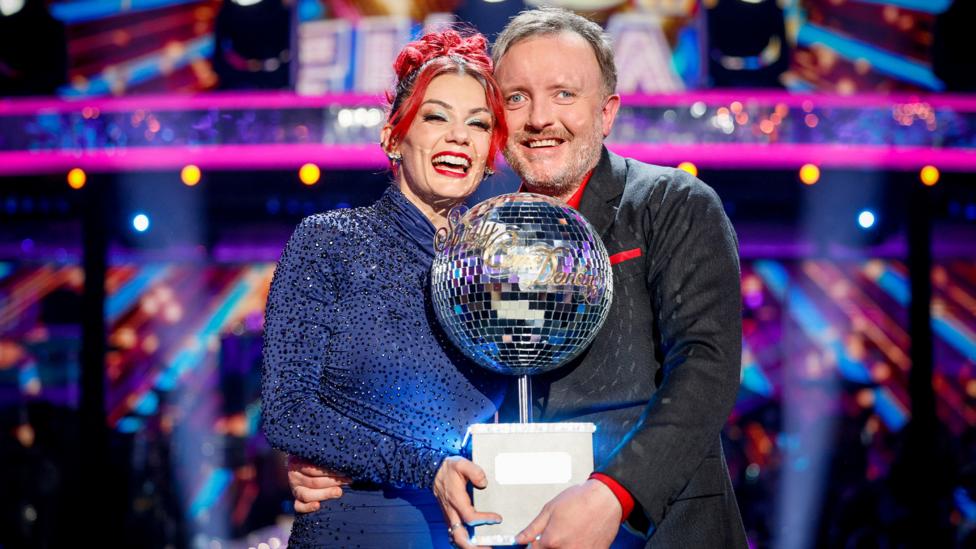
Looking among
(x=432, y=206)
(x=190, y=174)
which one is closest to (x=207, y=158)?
(x=190, y=174)

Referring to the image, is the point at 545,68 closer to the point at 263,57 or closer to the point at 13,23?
the point at 263,57

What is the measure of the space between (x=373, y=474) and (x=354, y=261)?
1.26 feet

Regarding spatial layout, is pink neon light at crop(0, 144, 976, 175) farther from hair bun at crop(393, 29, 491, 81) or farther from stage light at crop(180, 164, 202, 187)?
hair bun at crop(393, 29, 491, 81)

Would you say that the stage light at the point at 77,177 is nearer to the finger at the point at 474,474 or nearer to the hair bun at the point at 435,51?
the hair bun at the point at 435,51

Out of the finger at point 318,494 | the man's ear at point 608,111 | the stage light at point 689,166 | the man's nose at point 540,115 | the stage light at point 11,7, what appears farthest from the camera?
the stage light at point 689,166

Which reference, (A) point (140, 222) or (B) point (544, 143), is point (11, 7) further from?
(B) point (544, 143)

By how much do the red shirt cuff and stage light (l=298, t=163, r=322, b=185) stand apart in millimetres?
4424

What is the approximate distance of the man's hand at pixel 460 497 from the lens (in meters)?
1.37

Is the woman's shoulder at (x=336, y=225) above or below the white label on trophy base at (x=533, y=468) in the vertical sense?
above

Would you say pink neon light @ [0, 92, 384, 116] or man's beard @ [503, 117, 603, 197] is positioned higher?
man's beard @ [503, 117, 603, 197]

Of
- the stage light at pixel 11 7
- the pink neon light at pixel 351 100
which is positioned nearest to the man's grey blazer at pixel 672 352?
the pink neon light at pixel 351 100

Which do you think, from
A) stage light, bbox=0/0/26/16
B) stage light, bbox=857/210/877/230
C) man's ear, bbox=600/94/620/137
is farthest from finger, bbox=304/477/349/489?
stage light, bbox=857/210/877/230

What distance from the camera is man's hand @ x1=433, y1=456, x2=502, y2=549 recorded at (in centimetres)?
137

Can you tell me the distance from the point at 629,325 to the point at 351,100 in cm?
393
